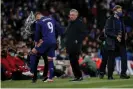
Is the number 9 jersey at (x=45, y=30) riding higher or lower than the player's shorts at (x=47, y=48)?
higher

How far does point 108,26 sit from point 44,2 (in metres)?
15.7

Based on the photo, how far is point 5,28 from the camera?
1095 inches

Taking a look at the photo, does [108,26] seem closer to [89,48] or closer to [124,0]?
[89,48]

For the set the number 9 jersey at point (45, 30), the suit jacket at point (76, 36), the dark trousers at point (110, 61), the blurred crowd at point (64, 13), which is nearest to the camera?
the number 9 jersey at point (45, 30)

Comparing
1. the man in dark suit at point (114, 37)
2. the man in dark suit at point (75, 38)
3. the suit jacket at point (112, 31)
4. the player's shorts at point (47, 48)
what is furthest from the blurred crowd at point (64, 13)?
the player's shorts at point (47, 48)

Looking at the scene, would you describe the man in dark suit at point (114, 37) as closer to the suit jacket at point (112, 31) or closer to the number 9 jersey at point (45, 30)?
the suit jacket at point (112, 31)

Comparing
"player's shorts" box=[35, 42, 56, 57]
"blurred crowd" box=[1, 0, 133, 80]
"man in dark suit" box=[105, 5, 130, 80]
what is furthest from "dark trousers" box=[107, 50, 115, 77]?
"blurred crowd" box=[1, 0, 133, 80]

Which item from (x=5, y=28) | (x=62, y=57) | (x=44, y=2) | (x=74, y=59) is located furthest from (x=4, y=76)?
(x=44, y=2)

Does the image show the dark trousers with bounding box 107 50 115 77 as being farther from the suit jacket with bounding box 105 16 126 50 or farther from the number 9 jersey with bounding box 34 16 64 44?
the number 9 jersey with bounding box 34 16 64 44

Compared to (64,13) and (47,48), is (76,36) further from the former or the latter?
(64,13)

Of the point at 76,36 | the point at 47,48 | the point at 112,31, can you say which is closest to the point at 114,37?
the point at 112,31

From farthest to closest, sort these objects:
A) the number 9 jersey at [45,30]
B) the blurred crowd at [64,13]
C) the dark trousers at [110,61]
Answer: the blurred crowd at [64,13] < the dark trousers at [110,61] < the number 9 jersey at [45,30]

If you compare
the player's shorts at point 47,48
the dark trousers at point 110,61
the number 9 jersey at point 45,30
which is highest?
the number 9 jersey at point 45,30

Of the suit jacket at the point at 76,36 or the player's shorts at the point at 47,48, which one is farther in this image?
Answer: the suit jacket at the point at 76,36
